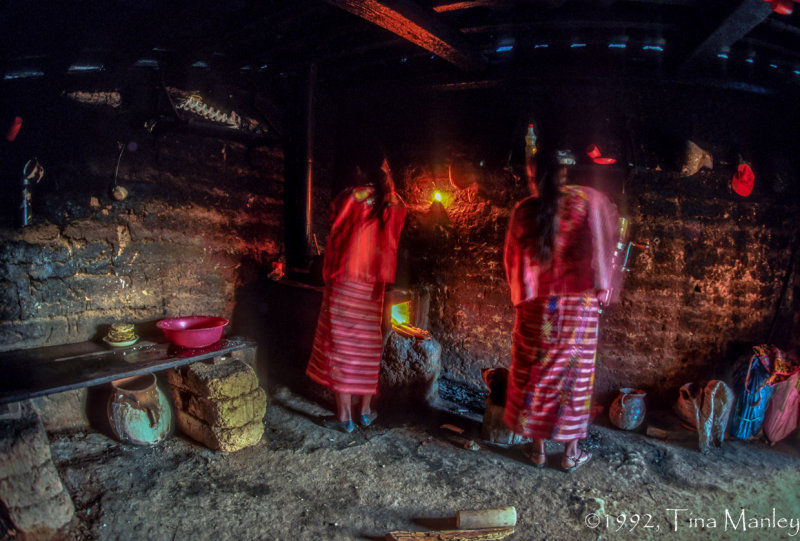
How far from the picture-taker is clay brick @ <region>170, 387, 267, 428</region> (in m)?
3.59

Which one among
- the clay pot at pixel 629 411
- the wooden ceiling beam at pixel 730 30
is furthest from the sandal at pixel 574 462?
the wooden ceiling beam at pixel 730 30

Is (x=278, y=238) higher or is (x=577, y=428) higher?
(x=278, y=238)

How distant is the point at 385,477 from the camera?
344 cm

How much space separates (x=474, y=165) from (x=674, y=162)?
2.29 metres

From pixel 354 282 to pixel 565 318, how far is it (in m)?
2.00

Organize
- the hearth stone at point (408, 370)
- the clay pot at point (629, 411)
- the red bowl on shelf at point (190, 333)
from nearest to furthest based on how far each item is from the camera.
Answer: the red bowl on shelf at point (190, 333), the clay pot at point (629, 411), the hearth stone at point (408, 370)

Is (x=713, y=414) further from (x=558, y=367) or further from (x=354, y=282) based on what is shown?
(x=354, y=282)

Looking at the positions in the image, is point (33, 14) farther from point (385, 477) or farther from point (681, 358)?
point (681, 358)

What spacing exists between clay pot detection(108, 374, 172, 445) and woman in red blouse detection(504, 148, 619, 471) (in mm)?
3270

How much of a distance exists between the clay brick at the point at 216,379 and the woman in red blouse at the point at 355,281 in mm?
783

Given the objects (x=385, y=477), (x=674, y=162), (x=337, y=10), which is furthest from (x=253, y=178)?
(x=674, y=162)

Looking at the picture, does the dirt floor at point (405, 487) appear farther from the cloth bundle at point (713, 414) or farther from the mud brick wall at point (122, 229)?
the mud brick wall at point (122, 229)

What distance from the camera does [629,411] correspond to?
4.49 meters

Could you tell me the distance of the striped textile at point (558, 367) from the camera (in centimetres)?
348
